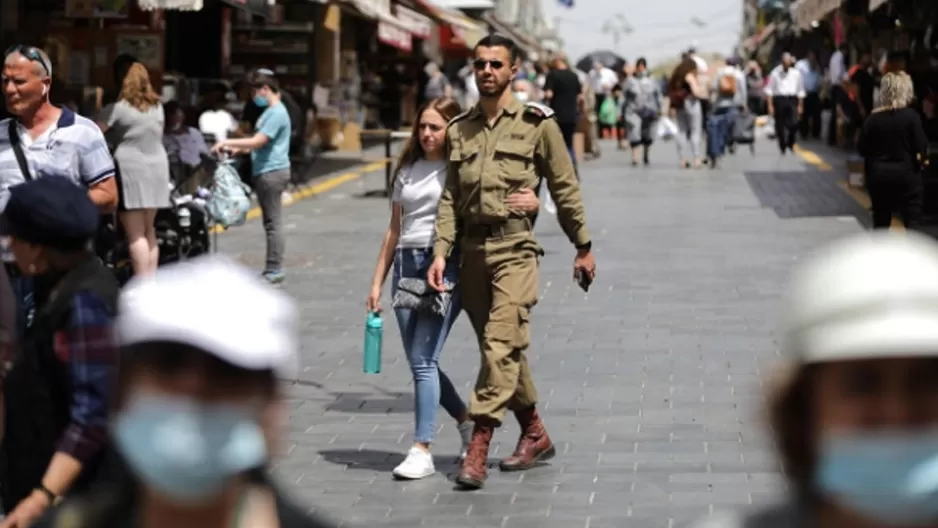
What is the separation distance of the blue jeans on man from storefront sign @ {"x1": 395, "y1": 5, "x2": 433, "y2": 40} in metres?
6.70

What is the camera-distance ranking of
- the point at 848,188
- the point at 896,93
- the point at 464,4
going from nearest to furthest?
the point at 896,93
the point at 848,188
the point at 464,4

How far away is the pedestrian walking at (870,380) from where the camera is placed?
201 cm

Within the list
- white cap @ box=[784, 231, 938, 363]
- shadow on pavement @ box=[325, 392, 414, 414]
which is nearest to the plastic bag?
shadow on pavement @ box=[325, 392, 414, 414]

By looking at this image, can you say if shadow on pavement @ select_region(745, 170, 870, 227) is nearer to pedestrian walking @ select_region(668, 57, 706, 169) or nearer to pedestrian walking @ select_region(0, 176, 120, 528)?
pedestrian walking @ select_region(668, 57, 706, 169)

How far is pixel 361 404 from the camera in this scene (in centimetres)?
975

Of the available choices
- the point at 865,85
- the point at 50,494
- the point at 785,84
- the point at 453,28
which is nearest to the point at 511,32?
the point at 453,28

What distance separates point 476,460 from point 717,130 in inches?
884

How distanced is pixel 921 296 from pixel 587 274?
19.4ft

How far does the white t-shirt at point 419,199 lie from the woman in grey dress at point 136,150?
4701mm

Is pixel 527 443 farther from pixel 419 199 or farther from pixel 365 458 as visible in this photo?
pixel 419 199

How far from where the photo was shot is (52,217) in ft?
14.4

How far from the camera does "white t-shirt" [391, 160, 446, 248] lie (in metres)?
7.96

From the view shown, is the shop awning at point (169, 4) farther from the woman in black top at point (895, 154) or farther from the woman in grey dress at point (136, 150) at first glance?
the woman in black top at point (895, 154)

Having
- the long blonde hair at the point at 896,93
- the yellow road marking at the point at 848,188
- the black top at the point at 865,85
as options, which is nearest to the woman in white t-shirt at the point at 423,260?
the yellow road marking at the point at 848,188
